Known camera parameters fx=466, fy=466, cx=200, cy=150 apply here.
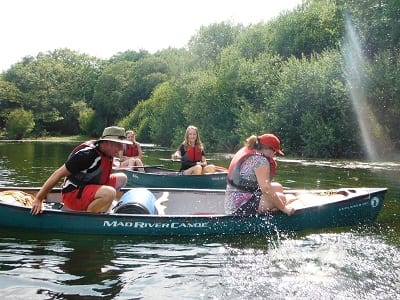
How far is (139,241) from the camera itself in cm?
647

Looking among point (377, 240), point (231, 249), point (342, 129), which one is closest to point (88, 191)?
point (231, 249)

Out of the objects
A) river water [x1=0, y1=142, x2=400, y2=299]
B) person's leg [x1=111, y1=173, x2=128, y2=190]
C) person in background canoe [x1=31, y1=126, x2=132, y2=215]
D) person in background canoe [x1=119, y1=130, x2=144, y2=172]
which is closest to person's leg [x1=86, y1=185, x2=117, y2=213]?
person in background canoe [x1=31, y1=126, x2=132, y2=215]

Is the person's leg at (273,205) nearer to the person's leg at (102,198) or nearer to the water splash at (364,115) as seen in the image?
the person's leg at (102,198)

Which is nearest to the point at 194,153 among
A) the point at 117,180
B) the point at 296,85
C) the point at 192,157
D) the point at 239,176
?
the point at 192,157

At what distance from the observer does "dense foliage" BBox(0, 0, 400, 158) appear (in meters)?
22.6

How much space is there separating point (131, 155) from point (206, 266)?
8.40 metres

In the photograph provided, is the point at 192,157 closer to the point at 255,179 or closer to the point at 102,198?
the point at 255,179

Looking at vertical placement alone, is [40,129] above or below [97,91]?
below

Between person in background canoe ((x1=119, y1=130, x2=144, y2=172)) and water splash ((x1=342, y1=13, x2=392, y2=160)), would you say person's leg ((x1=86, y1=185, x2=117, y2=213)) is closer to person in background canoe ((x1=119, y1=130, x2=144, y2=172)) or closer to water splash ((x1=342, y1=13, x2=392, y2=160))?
person in background canoe ((x1=119, y1=130, x2=144, y2=172))

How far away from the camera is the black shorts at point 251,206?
21.7 ft

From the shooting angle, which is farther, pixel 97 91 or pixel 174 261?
pixel 97 91

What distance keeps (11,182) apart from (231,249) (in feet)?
28.4

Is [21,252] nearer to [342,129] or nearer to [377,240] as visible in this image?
[377,240]

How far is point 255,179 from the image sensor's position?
21.6 ft
